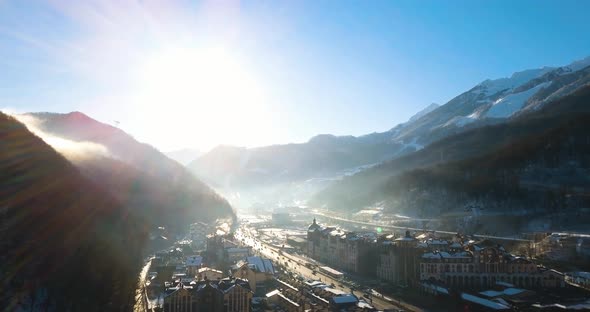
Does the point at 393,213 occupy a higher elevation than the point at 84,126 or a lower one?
lower

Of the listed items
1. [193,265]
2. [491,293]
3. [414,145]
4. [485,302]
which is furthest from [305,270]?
[414,145]

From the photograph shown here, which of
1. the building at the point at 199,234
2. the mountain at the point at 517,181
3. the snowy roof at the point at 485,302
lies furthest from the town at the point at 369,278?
the mountain at the point at 517,181

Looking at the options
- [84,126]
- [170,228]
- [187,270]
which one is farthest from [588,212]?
[84,126]

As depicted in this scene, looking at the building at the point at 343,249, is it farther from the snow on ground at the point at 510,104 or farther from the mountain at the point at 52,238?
the snow on ground at the point at 510,104

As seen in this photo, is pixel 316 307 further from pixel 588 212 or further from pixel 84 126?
pixel 84 126

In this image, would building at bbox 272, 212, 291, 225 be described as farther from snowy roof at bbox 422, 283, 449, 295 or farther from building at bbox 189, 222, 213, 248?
snowy roof at bbox 422, 283, 449, 295

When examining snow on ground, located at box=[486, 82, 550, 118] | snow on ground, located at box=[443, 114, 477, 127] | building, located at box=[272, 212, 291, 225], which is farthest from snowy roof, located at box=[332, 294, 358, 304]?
snow on ground, located at box=[443, 114, 477, 127]

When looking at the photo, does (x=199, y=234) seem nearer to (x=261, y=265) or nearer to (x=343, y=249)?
(x=343, y=249)
